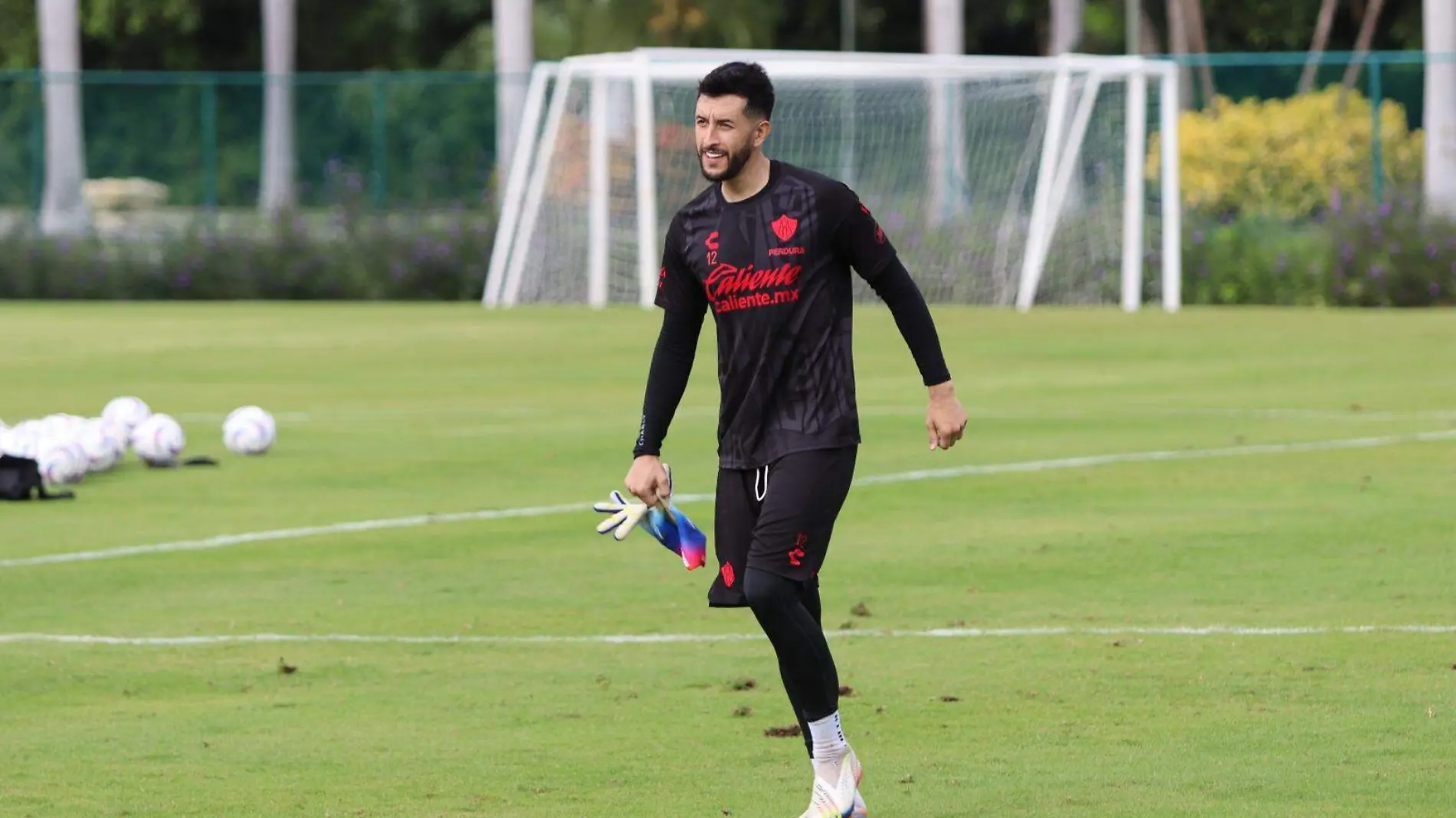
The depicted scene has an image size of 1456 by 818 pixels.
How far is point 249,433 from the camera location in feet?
50.0

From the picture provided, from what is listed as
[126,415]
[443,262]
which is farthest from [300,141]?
[126,415]

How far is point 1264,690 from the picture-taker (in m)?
7.90

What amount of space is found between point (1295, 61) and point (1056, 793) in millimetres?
28126

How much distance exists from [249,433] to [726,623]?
6483 mm

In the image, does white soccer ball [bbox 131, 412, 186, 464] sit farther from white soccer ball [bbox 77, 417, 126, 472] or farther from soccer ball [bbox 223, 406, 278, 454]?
soccer ball [bbox 223, 406, 278, 454]

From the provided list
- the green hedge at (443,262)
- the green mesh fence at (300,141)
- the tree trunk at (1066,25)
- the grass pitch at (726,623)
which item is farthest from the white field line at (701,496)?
the tree trunk at (1066,25)

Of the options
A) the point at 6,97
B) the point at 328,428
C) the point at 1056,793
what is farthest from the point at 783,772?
the point at 6,97

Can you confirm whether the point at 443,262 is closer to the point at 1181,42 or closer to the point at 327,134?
the point at 327,134

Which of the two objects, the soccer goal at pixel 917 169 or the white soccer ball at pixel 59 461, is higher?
the soccer goal at pixel 917 169

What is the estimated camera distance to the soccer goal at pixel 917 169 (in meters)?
30.2

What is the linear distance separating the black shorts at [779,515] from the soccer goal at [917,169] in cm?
2281

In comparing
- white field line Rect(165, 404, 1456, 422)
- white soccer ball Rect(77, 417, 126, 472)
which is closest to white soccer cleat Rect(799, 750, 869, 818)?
white soccer ball Rect(77, 417, 126, 472)

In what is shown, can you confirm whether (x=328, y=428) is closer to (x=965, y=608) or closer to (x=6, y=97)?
(x=965, y=608)

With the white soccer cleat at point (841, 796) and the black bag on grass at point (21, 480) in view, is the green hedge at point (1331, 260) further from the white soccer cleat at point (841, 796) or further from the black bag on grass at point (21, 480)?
the white soccer cleat at point (841, 796)
